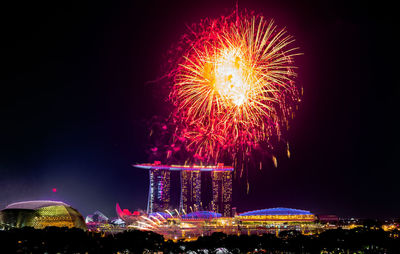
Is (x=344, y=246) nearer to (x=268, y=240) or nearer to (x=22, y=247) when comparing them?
(x=268, y=240)

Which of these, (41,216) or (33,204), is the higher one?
(33,204)

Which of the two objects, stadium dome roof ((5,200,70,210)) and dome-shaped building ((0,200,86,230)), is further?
stadium dome roof ((5,200,70,210))

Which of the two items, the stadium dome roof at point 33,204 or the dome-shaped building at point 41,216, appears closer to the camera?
the dome-shaped building at point 41,216

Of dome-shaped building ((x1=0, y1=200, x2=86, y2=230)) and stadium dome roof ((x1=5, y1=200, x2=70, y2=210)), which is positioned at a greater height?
stadium dome roof ((x1=5, y1=200, x2=70, y2=210))

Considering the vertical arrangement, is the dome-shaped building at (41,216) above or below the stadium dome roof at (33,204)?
below

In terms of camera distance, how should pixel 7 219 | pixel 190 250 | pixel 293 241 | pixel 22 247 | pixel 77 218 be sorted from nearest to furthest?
pixel 22 247, pixel 190 250, pixel 293 241, pixel 7 219, pixel 77 218

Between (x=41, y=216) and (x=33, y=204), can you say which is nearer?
(x=41, y=216)

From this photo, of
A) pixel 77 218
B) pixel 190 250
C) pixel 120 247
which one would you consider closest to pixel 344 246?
pixel 190 250

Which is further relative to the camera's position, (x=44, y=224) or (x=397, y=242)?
(x=44, y=224)
